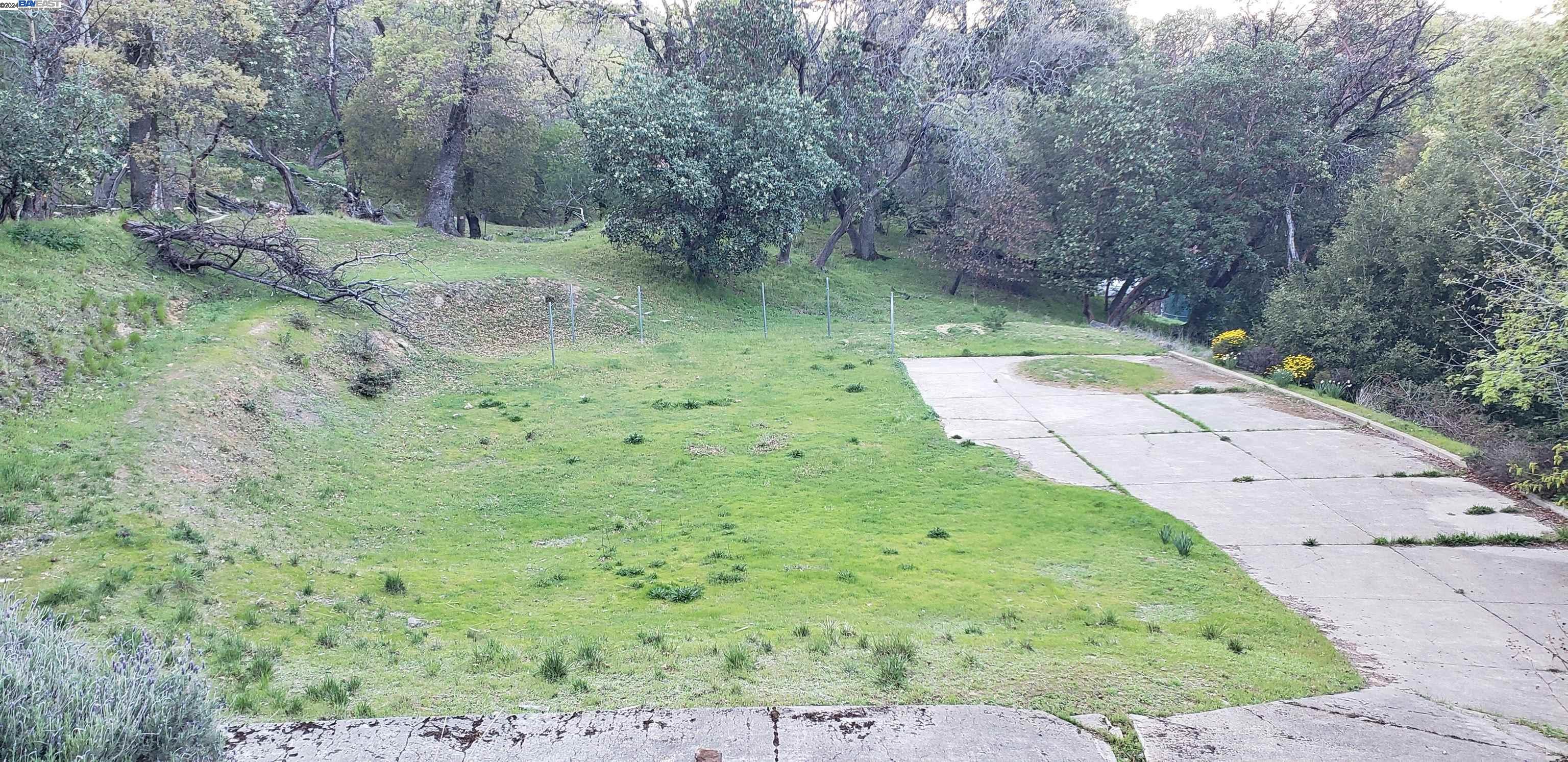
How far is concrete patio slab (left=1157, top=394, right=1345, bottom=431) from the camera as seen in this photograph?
1354 cm

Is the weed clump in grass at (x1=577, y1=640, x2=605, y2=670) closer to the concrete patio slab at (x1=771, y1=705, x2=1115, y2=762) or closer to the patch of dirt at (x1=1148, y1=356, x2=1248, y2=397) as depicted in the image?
the concrete patio slab at (x1=771, y1=705, x2=1115, y2=762)

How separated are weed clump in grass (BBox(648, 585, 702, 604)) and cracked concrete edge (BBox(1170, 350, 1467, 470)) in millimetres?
8864

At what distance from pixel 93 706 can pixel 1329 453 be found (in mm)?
12864

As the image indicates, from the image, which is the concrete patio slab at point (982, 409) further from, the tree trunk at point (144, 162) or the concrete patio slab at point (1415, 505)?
the tree trunk at point (144, 162)

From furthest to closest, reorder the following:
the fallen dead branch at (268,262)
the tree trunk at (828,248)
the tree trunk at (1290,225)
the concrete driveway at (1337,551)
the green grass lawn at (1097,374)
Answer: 1. the tree trunk at (828,248)
2. the tree trunk at (1290,225)
3. the green grass lawn at (1097,374)
4. the fallen dead branch at (268,262)
5. the concrete driveway at (1337,551)

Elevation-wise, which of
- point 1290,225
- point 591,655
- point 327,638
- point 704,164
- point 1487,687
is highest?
point 1290,225

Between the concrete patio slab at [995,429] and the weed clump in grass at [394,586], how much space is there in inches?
309

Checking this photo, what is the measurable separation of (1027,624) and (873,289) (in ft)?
76.5

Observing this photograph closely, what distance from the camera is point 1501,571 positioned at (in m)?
8.01

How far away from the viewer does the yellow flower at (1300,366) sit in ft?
58.2

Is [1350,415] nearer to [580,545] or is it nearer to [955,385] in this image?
[955,385]

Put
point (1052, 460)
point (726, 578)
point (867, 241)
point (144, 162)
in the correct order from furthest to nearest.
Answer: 1. point (867, 241)
2. point (144, 162)
3. point (1052, 460)
4. point (726, 578)

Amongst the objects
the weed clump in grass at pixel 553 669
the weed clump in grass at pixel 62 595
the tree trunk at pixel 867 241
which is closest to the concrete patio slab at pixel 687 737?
the weed clump in grass at pixel 553 669

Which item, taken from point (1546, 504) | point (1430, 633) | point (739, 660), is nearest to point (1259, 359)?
point (1546, 504)
